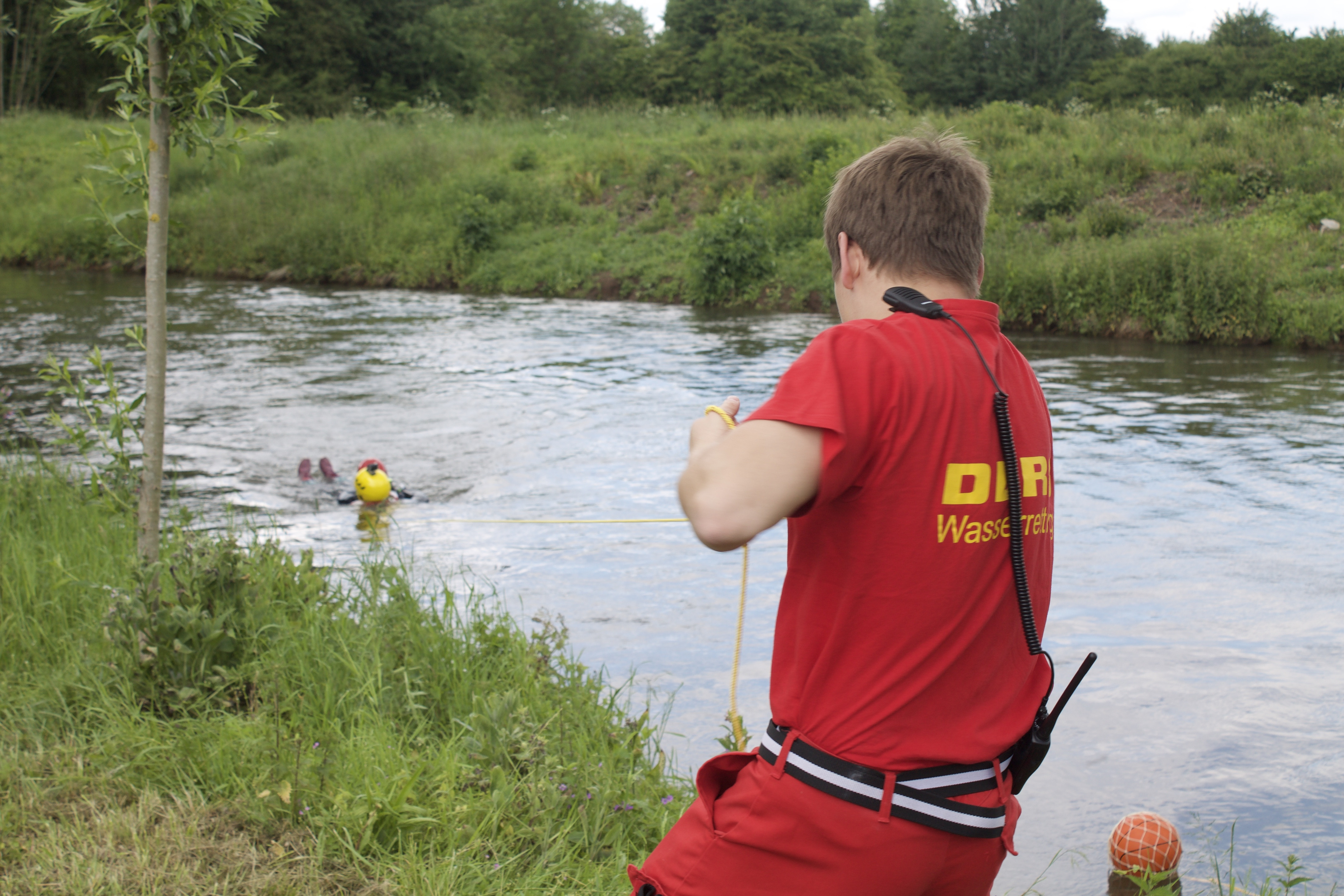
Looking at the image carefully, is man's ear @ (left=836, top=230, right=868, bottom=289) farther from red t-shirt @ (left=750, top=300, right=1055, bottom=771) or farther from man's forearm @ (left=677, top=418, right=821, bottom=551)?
man's forearm @ (left=677, top=418, right=821, bottom=551)

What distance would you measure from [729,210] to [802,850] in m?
21.4

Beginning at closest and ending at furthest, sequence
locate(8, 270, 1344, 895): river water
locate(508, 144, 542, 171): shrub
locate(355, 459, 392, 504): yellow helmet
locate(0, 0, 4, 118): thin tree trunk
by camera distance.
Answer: locate(8, 270, 1344, 895): river water
locate(355, 459, 392, 504): yellow helmet
locate(508, 144, 542, 171): shrub
locate(0, 0, 4, 118): thin tree trunk

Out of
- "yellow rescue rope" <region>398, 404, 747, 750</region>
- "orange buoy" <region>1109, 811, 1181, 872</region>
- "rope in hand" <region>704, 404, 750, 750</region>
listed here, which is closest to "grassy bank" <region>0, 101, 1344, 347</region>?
"yellow rescue rope" <region>398, 404, 747, 750</region>

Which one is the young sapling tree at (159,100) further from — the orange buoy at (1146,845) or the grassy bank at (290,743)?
the orange buoy at (1146,845)

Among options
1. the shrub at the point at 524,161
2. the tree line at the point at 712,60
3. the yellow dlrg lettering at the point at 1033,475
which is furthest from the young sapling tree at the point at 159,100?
the tree line at the point at 712,60

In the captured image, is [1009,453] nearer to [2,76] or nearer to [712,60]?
[2,76]

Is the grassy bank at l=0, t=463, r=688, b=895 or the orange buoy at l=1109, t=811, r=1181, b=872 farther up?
the grassy bank at l=0, t=463, r=688, b=895

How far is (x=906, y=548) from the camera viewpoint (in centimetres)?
177

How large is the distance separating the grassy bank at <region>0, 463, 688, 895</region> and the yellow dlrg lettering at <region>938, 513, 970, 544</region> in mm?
1805

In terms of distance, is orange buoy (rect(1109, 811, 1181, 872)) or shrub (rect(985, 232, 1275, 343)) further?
shrub (rect(985, 232, 1275, 343))

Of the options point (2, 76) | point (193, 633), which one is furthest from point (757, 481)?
point (2, 76)

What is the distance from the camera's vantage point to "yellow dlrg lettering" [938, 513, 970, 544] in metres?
1.77

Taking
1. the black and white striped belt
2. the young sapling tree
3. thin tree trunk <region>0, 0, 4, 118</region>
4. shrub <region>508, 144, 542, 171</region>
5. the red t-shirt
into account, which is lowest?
the black and white striped belt

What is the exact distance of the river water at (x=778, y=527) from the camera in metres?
4.71
